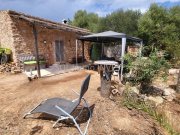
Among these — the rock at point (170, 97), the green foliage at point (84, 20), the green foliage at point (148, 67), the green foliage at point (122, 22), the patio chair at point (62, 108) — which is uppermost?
the green foliage at point (84, 20)

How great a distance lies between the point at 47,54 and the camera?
13391 mm

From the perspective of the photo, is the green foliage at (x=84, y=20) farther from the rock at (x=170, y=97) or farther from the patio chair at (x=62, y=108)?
the patio chair at (x=62, y=108)

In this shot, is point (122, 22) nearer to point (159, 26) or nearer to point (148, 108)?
point (159, 26)

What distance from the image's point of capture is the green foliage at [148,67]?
623cm

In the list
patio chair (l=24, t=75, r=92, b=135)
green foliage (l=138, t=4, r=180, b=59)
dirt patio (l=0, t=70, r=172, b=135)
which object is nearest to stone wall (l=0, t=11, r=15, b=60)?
dirt patio (l=0, t=70, r=172, b=135)

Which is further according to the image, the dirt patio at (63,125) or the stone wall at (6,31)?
the stone wall at (6,31)

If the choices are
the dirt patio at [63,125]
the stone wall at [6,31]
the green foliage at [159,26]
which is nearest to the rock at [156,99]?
the dirt patio at [63,125]

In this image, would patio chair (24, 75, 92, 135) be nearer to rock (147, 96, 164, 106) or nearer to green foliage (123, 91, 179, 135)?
green foliage (123, 91, 179, 135)

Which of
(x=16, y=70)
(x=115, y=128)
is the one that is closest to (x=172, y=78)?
(x=115, y=128)

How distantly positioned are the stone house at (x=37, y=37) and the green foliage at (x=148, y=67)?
5919 mm

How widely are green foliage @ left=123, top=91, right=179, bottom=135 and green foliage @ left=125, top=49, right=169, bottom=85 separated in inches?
38.8

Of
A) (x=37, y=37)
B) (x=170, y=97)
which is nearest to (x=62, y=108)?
(x=170, y=97)

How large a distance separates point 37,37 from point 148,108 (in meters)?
9.88

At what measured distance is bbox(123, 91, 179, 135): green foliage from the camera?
444 centimetres
